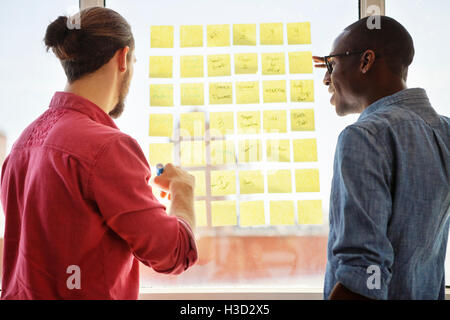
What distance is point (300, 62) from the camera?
1.20 meters

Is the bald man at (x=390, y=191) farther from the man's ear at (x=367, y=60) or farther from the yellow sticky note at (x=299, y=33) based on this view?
the yellow sticky note at (x=299, y=33)

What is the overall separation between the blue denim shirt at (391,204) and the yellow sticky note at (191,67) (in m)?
0.64

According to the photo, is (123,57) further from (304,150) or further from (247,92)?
(304,150)

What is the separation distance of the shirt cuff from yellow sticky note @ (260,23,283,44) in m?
0.82

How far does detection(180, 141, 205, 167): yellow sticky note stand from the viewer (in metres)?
1.18

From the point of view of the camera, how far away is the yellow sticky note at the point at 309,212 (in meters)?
1.16

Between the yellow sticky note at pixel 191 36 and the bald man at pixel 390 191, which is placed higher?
the yellow sticky note at pixel 191 36

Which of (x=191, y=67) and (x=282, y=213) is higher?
(x=191, y=67)

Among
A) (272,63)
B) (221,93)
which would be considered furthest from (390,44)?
(221,93)

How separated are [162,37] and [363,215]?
3.00ft

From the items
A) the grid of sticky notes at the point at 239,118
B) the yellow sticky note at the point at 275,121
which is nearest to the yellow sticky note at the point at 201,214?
the grid of sticky notes at the point at 239,118

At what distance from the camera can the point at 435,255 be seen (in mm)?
767

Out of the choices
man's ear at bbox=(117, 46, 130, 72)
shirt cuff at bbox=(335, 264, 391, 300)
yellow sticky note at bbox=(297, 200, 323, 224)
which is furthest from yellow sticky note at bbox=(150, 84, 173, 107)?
shirt cuff at bbox=(335, 264, 391, 300)
